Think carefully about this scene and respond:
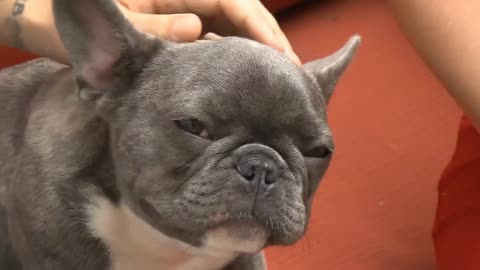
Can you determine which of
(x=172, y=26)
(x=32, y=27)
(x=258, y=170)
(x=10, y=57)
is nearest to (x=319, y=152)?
(x=258, y=170)

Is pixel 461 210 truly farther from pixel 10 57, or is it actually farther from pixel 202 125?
pixel 10 57

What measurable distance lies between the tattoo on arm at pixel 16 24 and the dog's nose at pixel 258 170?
0.41 meters

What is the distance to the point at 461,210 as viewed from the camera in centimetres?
122

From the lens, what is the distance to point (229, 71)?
845mm

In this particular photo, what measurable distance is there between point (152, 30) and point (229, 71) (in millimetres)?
163

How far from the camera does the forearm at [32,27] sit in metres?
1.03

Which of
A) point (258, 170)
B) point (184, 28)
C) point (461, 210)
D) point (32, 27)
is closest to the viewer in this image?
point (258, 170)

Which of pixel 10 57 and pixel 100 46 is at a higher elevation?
pixel 100 46

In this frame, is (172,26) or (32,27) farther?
(32,27)

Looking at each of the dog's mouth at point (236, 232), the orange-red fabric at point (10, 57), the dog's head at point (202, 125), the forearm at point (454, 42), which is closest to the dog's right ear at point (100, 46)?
the dog's head at point (202, 125)

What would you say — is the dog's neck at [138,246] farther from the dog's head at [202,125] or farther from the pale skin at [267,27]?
the pale skin at [267,27]

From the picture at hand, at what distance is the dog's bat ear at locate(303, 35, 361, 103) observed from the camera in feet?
3.16

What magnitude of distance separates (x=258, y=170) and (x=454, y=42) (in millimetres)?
386

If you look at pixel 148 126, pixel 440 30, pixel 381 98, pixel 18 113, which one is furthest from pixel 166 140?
pixel 381 98
